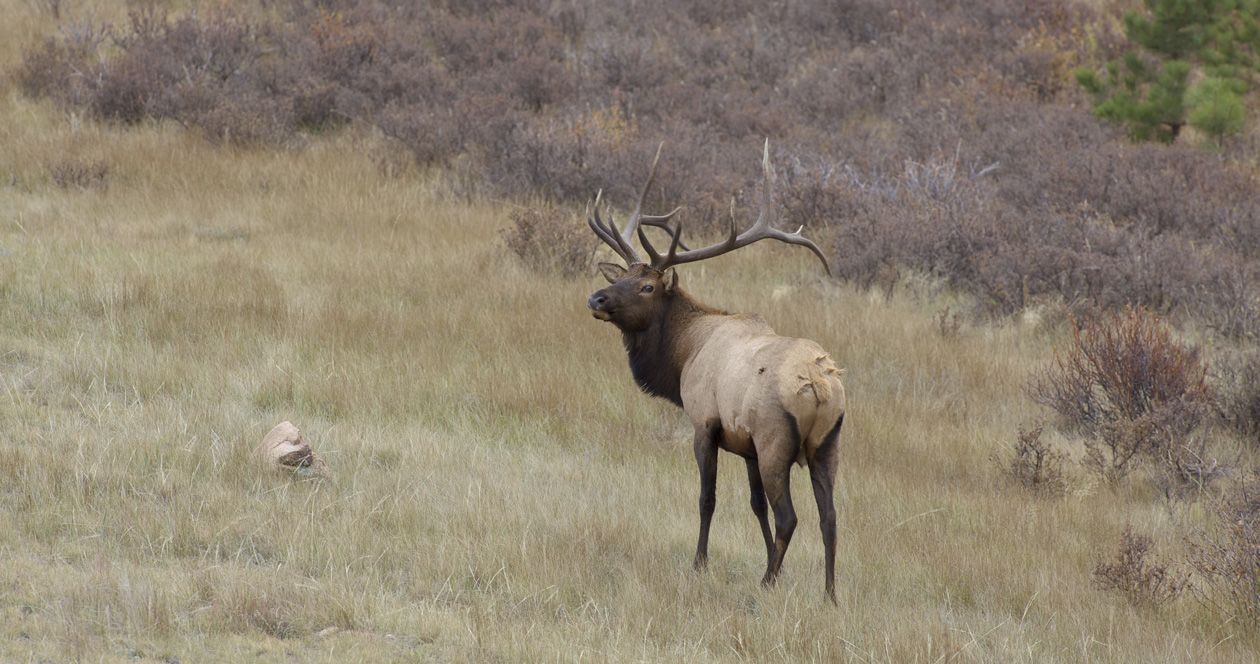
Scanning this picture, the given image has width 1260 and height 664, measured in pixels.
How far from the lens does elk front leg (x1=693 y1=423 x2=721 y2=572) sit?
4.96m

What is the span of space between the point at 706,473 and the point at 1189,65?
481 inches

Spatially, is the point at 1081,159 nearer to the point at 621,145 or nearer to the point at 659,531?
the point at 621,145

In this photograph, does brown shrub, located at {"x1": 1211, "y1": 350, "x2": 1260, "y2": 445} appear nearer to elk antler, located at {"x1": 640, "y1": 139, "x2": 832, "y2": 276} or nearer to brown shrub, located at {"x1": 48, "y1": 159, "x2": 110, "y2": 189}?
elk antler, located at {"x1": 640, "y1": 139, "x2": 832, "y2": 276}

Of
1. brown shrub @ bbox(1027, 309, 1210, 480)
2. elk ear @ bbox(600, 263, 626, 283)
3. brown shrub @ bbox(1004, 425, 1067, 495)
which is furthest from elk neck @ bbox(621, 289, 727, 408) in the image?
brown shrub @ bbox(1027, 309, 1210, 480)

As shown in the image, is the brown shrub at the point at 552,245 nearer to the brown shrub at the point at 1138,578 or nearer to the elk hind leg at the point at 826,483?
the elk hind leg at the point at 826,483

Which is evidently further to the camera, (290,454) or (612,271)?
(612,271)

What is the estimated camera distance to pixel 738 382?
4.67 metres

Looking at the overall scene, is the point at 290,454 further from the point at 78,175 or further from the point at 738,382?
the point at 78,175

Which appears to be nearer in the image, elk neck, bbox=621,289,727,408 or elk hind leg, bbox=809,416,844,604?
elk hind leg, bbox=809,416,844,604

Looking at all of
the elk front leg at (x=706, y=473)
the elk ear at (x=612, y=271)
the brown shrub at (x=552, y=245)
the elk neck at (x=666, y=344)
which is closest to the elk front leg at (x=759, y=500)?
the elk front leg at (x=706, y=473)

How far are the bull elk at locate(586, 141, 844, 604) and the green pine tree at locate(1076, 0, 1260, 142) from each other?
34.1ft

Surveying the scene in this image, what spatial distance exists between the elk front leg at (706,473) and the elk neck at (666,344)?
56cm

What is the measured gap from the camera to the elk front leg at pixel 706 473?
4.96 metres

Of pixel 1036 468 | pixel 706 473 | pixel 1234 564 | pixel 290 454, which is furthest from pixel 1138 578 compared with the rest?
pixel 290 454
